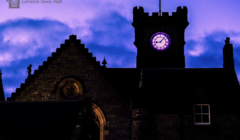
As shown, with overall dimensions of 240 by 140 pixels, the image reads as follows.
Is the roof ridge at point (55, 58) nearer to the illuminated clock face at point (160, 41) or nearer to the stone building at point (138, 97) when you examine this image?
the stone building at point (138, 97)

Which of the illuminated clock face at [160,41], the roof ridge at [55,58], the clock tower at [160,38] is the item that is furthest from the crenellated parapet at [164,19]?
the roof ridge at [55,58]

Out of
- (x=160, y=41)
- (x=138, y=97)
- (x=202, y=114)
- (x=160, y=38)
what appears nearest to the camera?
(x=138, y=97)

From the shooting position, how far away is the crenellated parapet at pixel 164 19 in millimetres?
47031

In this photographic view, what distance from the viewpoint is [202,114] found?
3131cm

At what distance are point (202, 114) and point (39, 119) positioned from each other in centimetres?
1370

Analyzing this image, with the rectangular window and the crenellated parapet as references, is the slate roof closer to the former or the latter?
the rectangular window

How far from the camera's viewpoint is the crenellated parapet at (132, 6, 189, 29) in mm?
47031

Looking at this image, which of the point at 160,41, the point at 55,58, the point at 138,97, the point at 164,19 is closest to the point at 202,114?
the point at 138,97

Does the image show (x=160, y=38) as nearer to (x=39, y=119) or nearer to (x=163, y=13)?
(x=163, y=13)

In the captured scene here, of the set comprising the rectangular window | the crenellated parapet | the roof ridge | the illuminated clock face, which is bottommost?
the rectangular window

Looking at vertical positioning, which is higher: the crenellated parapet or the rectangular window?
the crenellated parapet

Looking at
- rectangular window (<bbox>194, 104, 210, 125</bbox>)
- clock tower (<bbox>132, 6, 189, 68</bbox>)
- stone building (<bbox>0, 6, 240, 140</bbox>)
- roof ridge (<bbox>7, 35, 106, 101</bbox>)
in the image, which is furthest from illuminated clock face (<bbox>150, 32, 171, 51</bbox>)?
roof ridge (<bbox>7, 35, 106, 101</bbox>)

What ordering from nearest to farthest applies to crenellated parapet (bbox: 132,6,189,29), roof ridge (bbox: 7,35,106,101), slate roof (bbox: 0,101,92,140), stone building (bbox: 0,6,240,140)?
slate roof (bbox: 0,101,92,140), stone building (bbox: 0,6,240,140), roof ridge (bbox: 7,35,106,101), crenellated parapet (bbox: 132,6,189,29)

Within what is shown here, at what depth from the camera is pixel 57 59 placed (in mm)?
31438
